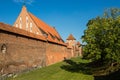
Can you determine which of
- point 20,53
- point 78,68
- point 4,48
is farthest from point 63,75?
point 78,68

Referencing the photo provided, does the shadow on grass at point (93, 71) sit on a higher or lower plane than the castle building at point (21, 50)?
lower

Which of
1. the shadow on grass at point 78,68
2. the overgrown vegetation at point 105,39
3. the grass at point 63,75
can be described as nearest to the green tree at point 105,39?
the overgrown vegetation at point 105,39

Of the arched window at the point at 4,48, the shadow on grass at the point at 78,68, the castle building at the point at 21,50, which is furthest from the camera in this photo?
the shadow on grass at the point at 78,68

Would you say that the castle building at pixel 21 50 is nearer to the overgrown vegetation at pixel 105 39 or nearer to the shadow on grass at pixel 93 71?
the shadow on grass at pixel 93 71

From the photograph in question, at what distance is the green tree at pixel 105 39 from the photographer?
17828 millimetres

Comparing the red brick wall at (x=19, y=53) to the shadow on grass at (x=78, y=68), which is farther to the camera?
the shadow on grass at (x=78, y=68)

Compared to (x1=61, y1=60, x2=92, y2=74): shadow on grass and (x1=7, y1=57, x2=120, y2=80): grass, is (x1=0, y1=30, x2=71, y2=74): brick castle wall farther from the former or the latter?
(x1=61, y1=60, x2=92, y2=74): shadow on grass

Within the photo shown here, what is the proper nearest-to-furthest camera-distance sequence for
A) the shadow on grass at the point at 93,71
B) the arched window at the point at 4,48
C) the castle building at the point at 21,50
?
1. the arched window at the point at 4,48
2. the castle building at the point at 21,50
3. the shadow on grass at the point at 93,71

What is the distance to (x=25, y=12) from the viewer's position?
34781 millimetres

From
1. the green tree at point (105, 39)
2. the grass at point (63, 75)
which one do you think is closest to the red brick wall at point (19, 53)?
the grass at point (63, 75)

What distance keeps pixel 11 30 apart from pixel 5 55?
2806mm

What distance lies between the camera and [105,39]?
18891mm

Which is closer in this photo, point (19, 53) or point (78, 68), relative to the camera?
point (19, 53)

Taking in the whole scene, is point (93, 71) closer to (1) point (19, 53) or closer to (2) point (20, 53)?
(2) point (20, 53)
